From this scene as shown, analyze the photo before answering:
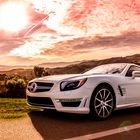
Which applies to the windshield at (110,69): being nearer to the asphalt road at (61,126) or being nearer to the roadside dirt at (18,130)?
the asphalt road at (61,126)

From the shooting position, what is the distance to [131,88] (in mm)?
9992

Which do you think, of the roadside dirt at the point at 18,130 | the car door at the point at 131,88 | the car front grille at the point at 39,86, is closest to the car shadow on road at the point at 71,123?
the roadside dirt at the point at 18,130

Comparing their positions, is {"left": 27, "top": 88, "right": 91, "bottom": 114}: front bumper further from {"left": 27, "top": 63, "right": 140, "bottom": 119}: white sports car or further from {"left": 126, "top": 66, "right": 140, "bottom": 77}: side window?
{"left": 126, "top": 66, "right": 140, "bottom": 77}: side window

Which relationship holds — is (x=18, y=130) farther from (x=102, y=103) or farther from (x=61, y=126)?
(x=102, y=103)

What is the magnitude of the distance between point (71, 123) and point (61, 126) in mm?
410

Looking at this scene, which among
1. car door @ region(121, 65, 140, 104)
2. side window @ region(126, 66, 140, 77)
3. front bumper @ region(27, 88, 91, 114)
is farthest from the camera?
side window @ region(126, 66, 140, 77)

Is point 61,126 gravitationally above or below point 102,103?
below

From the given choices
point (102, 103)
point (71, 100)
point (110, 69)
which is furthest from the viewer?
point (110, 69)

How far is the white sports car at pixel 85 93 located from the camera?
29.2 feet

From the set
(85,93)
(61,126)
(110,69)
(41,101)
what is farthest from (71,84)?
(110,69)

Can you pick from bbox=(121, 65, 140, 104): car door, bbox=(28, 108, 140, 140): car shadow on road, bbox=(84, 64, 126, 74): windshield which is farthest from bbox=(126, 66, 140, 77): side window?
bbox=(28, 108, 140, 140): car shadow on road

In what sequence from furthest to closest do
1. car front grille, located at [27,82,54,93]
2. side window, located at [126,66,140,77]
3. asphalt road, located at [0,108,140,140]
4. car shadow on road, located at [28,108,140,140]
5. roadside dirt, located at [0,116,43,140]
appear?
side window, located at [126,66,140,77] → car front grille, located at [27,82,54,93] → car shadow on road, located at [28,108,140,140] → asphalt road, located at [0,108,140,140] → roadside dirt, located at [0,116,43,140]

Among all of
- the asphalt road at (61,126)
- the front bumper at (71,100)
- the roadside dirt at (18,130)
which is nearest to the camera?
the roadside dirt at (18,130)

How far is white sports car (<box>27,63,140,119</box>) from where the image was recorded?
8.90 meters
